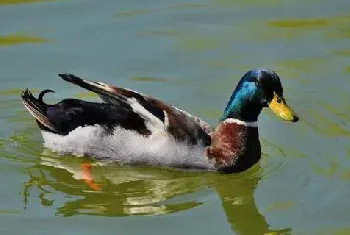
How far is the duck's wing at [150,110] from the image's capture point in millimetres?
9594

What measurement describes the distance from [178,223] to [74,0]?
4.80 metres

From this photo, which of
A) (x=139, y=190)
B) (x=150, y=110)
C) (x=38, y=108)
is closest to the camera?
(x=139, y=190)

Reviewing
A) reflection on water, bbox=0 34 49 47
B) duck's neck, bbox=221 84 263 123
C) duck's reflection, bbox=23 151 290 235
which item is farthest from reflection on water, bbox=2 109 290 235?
reflection on water, bbox=0 34 49 47

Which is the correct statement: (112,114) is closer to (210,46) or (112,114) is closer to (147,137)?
(147,137)

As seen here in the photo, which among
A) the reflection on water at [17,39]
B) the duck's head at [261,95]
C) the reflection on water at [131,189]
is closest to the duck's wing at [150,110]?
the reflection on water at [131,189]

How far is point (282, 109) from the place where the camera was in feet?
31.7

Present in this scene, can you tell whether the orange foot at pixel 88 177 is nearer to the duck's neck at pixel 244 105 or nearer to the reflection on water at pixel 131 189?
the reflection on water at pixel 131 189

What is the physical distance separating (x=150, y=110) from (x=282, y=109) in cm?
110

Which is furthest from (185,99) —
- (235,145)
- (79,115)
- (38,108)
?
(38,108)

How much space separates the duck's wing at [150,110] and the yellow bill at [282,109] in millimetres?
661

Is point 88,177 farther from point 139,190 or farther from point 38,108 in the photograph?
point 38,108

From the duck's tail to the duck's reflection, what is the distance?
0.97 ft

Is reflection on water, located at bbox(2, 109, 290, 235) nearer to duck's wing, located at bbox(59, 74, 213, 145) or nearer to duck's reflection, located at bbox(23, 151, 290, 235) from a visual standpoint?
duck's reflection, located at bbox(23, 151, 290, 235)

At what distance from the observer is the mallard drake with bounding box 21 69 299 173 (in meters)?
9.63
